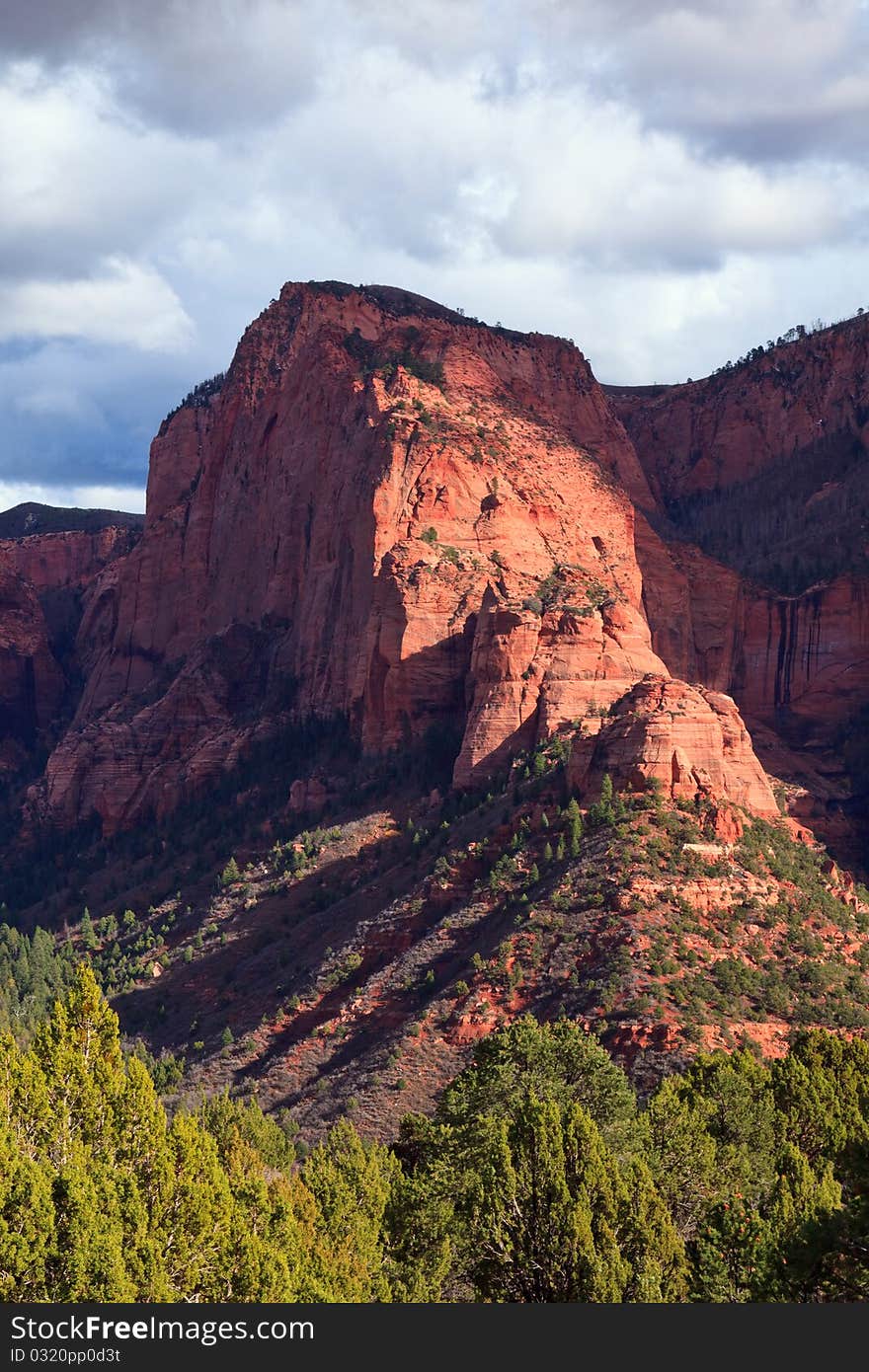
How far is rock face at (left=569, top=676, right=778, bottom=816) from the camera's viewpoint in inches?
4491

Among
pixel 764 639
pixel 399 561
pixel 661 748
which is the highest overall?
pixel 764 639

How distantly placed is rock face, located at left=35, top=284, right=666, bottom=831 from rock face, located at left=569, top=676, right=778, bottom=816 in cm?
1164

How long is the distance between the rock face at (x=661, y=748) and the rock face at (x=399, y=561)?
11644 mm

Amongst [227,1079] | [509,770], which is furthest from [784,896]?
[227,1079]

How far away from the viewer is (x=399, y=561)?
148750mm

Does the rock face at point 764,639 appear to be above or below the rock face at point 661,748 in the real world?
above

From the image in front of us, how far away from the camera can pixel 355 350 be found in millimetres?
178125

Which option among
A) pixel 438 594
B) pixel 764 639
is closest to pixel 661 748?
pixel 438 594

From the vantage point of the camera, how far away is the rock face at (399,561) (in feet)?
441

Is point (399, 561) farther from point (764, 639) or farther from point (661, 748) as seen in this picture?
point (764, 639)

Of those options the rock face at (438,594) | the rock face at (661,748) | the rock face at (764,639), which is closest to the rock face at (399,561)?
the rock face at (438,594)

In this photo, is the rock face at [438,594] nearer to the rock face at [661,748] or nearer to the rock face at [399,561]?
the rock face at [399,561]

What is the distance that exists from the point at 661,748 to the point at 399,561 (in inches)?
1593

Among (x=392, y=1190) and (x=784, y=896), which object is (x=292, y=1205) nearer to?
(x=392, y=1190)
